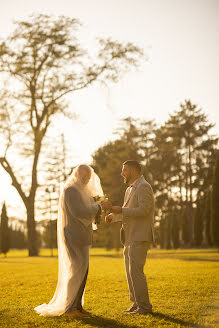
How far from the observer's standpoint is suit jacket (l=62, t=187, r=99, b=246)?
730 centimetres

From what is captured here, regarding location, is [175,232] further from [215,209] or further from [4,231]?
[4,231]

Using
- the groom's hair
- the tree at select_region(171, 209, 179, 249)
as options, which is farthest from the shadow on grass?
the tree at select_region(171, 209, 179, 249)

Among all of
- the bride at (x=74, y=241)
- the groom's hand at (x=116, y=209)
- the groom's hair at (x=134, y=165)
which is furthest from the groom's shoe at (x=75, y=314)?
the groom's hair at (x=134, y=165)

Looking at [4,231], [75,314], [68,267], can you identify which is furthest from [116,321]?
[4,231]

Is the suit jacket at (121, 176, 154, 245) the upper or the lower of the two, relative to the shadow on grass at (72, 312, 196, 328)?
upper

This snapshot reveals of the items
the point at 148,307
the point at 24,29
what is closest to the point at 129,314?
the point at 148,307

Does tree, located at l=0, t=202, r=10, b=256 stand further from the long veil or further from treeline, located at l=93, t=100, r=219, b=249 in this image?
the long veil

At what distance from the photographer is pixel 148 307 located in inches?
298

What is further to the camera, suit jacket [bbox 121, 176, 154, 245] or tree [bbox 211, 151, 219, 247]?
tree [bbox 211, 151, 219, 247]

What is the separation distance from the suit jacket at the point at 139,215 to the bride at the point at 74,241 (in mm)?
588

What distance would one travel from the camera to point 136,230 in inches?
305

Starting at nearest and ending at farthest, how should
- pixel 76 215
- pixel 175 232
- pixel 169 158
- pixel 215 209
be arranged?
pixel 76 215
pixel 215 209
pixel 175 232
pixel 169 158

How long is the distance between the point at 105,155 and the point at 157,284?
167 ft

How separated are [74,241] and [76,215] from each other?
0.41 metres
